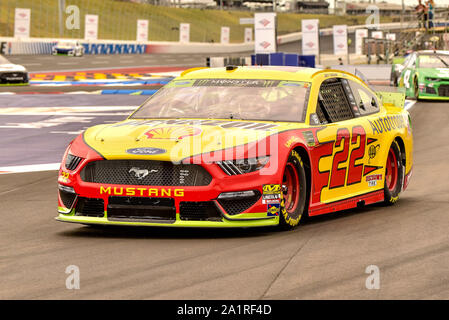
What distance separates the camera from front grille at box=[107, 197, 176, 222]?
7.54 m

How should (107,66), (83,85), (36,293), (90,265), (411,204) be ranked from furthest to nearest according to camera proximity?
1. (107,66)
2. (83,85)
3. (411,204)
4. (90,265)
5. (36,293)

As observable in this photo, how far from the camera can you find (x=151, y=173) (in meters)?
7.57

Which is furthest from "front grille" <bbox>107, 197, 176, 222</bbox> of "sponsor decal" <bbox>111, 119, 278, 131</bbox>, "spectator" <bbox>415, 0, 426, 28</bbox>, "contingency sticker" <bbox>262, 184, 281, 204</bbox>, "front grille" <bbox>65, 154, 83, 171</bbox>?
"spectator" <bbox>415, 0, 426, 28</bbox>

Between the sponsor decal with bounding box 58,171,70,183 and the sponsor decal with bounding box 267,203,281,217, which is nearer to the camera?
the sponsor decal with bounding box 267,203,281,217

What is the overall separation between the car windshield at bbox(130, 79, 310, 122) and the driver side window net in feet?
0.71

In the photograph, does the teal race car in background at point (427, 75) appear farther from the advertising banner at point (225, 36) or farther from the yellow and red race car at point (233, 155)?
the advertising banner at point (225, 36)

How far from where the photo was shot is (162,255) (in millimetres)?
6910

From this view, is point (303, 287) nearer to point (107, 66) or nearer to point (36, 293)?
point (36, 293)

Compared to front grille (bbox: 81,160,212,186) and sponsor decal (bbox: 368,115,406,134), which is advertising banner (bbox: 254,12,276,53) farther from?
front grille (bbox: 81,160,212,186)

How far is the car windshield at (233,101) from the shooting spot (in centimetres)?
856

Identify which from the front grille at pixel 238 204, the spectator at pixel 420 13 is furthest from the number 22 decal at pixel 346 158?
the spectator at pixel 420 13

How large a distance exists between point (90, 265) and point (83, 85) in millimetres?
30803

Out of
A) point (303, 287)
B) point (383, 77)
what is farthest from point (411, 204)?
point (383, 77)

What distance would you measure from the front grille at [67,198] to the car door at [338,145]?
2.01 metres
